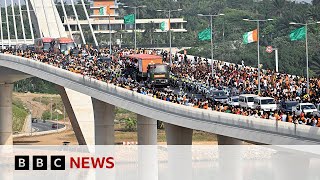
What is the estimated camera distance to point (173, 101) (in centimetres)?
7238

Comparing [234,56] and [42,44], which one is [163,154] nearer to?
[42,44]

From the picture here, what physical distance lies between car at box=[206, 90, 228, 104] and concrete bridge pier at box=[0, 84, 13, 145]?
61960mm

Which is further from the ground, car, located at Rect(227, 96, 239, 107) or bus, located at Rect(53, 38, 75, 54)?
bus, located at Rect(53, 38, 75, 54)

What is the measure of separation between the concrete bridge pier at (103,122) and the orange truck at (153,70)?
654 cm

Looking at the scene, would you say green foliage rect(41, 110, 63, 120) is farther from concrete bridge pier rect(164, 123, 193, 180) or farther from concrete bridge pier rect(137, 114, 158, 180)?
concrete bridge pier rect(164, 123, 193, 180)

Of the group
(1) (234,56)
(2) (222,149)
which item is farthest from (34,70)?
(1) (234,56)

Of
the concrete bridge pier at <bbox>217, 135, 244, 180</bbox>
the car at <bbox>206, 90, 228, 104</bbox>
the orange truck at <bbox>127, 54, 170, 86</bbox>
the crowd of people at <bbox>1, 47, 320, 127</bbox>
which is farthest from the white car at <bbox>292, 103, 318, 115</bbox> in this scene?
the orange truck at <bbox>127, 54, 170, 86</bbox>

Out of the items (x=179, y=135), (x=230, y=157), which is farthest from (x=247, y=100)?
(x=230, y=157)

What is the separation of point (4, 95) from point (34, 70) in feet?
92.7

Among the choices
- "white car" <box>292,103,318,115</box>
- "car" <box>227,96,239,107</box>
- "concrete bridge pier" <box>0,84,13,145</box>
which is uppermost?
"white car" <box>292,103,318,115</box>

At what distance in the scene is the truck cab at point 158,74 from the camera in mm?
87075

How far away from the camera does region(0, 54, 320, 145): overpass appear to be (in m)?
55.1

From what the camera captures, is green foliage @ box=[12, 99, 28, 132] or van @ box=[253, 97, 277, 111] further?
green foliage @ box=[12, 99, 28, 132]

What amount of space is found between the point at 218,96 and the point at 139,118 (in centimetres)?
1459
